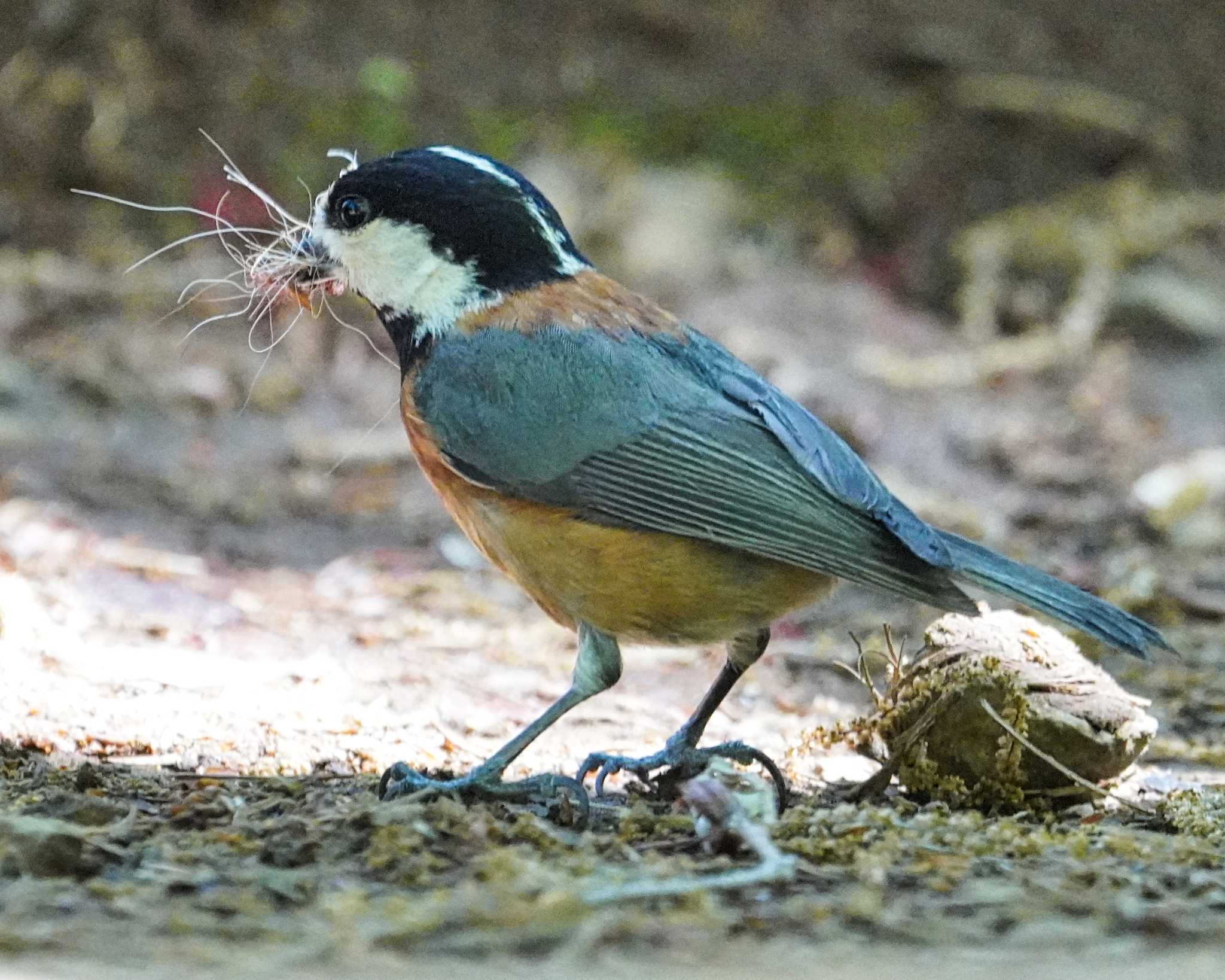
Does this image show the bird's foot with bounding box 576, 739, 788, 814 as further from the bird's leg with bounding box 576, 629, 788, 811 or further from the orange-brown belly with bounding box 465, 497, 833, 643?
the orange-brown belly with bounding box 465, 497, 833, 643

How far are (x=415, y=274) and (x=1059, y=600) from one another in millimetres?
1685

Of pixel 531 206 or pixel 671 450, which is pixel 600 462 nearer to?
pixel 671 450

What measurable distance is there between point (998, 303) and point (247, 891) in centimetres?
648

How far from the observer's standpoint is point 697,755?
345cm

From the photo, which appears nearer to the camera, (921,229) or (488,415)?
(488,415)

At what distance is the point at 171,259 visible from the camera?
772 centimetres

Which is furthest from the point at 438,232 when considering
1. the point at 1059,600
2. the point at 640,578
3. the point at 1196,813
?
the point at 1196,813

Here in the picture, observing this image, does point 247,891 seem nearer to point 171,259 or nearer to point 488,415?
point 488,415

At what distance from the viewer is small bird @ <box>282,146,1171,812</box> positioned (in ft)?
10.8

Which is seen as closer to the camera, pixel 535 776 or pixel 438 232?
pixel 535 776

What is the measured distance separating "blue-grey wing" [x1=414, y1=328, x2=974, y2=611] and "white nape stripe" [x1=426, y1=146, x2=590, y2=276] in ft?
1.02

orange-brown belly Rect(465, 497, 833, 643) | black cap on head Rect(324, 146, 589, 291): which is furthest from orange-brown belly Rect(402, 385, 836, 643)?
black cap on head Rect(324, 146, 589, 291)

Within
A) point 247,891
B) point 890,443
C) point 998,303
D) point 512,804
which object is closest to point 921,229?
point 998,303

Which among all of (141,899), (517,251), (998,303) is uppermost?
(998,303)
